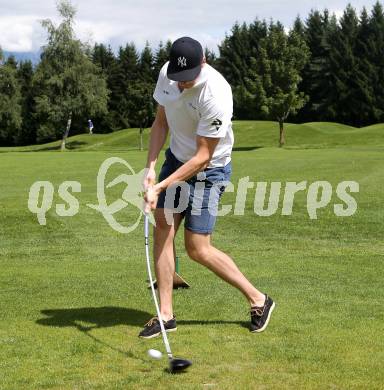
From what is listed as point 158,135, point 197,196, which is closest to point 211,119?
point 197,196

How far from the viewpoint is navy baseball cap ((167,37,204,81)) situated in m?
6.16

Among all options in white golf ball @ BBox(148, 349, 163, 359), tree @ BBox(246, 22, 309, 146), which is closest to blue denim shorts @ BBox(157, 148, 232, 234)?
white golf ball @ BBox(148, 349, 163, 359)

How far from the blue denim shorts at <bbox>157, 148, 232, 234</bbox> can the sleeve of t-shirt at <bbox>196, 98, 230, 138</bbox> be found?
50 centimetres

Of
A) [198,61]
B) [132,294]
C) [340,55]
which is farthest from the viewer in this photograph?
[340,55]

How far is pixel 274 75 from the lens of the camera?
6975cm

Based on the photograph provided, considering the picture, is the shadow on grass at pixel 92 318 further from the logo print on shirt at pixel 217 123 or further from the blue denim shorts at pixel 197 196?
the logo print on shirt at pixel 217 123

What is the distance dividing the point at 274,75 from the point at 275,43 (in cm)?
365

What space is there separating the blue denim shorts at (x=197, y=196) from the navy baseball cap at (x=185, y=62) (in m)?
0.96

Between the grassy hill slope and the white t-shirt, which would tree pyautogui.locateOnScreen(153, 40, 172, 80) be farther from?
the white t-shirt

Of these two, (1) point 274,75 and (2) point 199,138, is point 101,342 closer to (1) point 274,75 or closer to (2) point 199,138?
(2) point 199,138

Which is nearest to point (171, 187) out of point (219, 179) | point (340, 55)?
point (219, 179)

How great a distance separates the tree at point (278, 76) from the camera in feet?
227

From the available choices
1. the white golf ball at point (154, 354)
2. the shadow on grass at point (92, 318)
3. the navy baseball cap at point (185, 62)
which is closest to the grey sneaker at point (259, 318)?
the shadow on grass at point (92, 318)

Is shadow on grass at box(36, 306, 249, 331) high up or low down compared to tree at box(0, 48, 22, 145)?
down
